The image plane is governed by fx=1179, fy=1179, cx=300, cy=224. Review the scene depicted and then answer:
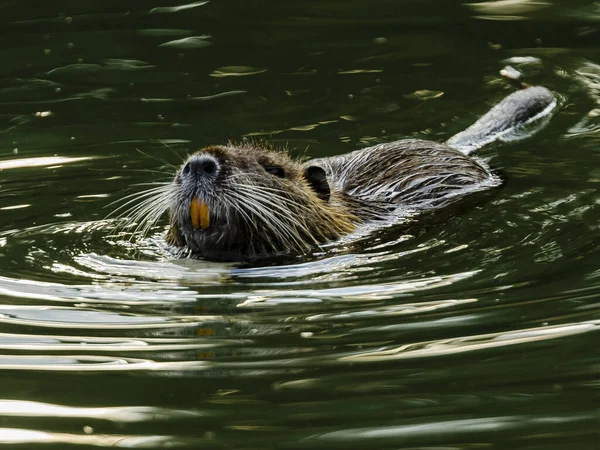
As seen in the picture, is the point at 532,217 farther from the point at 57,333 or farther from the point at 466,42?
the point at 466,42

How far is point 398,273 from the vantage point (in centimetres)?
552

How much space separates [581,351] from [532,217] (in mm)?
2613

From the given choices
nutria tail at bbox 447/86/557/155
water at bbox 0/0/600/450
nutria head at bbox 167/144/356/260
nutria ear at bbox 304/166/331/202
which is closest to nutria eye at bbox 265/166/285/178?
nutria head at bbox 167/144/356/260

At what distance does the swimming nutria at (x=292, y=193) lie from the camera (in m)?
5.86

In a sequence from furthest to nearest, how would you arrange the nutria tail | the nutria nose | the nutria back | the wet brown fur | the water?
1. the nutria tail
2. the nutria back
3. the wet brown fur
4. the nutria nose
5. the water

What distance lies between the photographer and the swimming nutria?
586 centimetres

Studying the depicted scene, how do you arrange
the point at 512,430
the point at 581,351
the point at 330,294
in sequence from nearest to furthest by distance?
the point at 512,430 < the point at 581,351 < the point at 330,294

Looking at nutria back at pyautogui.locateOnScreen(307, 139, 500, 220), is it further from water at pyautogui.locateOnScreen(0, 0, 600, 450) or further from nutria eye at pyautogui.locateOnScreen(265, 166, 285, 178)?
nutria eye at pyautogui.locateOnScreen(265, 166, 285, 178)

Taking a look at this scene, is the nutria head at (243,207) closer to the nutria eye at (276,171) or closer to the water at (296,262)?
the nutria eye at (276,171)

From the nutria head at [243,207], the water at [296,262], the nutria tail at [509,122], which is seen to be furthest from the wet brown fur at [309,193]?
the nutria tail at [509,122]

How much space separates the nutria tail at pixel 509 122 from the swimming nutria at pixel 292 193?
46 centimetres

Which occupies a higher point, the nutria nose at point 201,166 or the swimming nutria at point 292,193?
the nutria nose at point 201,166

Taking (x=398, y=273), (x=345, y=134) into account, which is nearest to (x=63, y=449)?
(x=398, y=273)

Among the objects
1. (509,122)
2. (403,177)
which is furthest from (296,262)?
(509,122)
